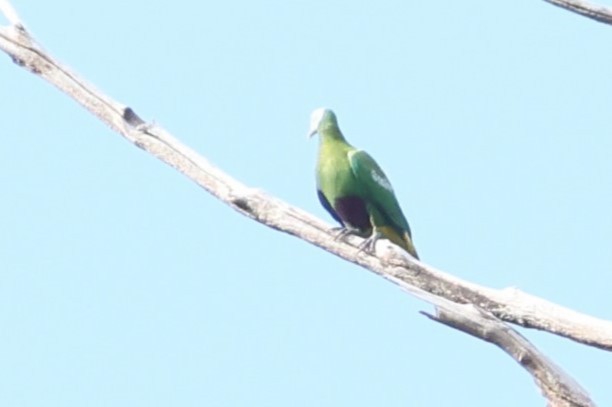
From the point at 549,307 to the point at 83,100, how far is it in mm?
1764

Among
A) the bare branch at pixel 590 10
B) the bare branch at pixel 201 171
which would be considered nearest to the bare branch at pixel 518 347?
the bare branch at pixel 201 171

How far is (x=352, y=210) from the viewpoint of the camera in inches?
278

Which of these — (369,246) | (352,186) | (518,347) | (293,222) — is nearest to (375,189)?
(352,186)

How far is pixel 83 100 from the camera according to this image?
196 inches

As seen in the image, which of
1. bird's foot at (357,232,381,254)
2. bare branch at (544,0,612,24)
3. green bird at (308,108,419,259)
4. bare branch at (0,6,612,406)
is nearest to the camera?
bare branch at (0,6,612,406)

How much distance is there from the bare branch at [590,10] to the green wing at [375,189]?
8.63ft

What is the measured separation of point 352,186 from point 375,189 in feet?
0.42

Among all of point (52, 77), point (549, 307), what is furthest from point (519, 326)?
point (52, 77)

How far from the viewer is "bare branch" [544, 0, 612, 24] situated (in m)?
4.60

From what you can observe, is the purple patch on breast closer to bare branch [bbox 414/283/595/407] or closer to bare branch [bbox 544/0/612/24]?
bare branch [bbox 544/0/612/24]

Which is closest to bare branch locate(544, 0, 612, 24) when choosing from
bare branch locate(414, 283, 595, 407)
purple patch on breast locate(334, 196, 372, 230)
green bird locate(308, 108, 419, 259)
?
bare branch locate(414, 283, 595, 407)

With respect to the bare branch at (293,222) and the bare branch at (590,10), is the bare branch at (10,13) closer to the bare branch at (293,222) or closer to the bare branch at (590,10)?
the bare branch at (293,222)

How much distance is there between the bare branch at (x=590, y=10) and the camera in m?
4.60

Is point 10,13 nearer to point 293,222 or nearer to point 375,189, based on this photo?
point 293,222
